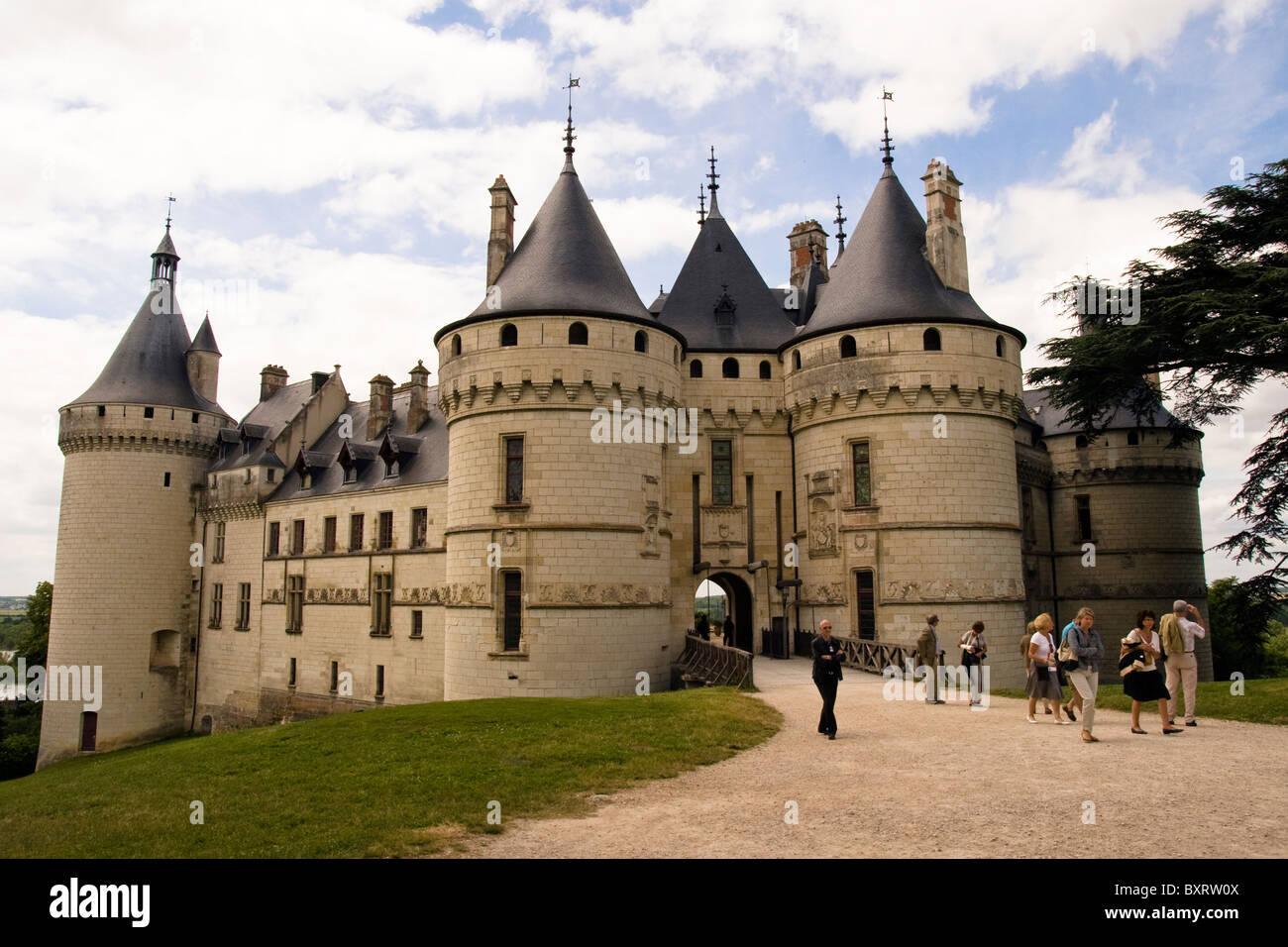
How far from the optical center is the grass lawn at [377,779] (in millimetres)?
9359

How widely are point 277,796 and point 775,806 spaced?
6.23 meters

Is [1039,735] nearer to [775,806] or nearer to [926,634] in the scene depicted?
[926,634]

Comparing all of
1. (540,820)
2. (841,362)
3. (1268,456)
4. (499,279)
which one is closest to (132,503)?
(499,279)

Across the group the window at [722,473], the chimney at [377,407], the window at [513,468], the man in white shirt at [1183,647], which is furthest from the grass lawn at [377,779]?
the chimney at [377,407]

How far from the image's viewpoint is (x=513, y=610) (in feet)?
80.2

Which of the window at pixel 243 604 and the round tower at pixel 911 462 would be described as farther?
the window at pixel 243 604

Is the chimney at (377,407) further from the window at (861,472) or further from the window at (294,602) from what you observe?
the window at (861,472)

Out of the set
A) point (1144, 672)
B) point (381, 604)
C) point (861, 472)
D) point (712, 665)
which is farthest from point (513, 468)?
point (1144, 672)

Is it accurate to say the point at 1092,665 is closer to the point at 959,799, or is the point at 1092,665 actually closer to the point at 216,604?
the point at 959,799

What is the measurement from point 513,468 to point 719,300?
10132 mm

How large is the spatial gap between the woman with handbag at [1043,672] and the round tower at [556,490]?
1163 cm

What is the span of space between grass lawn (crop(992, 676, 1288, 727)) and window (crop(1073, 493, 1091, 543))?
19280mm

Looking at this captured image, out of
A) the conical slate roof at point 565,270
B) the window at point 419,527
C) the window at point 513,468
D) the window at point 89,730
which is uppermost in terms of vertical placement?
the conical slate roof at point 565,270

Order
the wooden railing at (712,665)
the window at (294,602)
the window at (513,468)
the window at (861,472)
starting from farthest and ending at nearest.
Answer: the window at (294,602), the window at (861,472), the window at (513,468), the wooden railing at (712,665)
